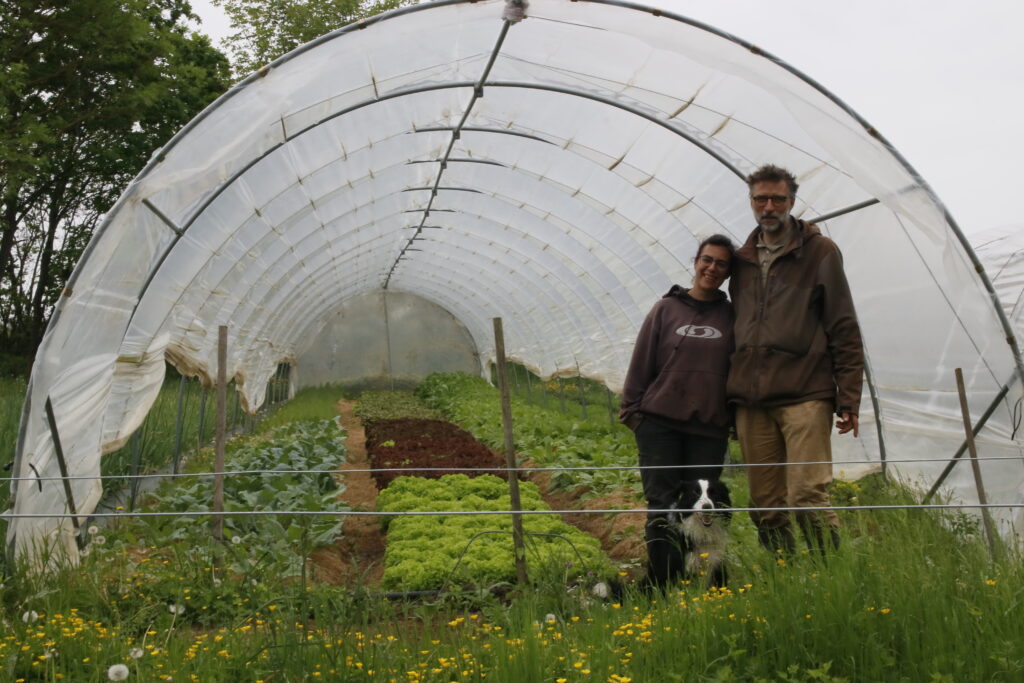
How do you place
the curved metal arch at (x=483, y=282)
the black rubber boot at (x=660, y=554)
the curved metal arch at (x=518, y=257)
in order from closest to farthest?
the black rubber boot at (x=660, y=554) < the curved metal arch at (x=518, y=257) < the curved metal arch at (x=483, y=282)

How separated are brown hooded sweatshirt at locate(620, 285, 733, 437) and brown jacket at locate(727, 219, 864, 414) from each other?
14cm

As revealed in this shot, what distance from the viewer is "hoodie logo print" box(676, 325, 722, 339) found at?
14.8 ft

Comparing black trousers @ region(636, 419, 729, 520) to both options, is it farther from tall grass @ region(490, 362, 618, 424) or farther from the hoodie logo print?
tall grass @ region(490, 362, 618, 424)

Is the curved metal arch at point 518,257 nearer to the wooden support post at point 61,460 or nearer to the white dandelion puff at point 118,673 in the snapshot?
the wooden support post at point 61,460

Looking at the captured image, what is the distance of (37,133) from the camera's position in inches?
626

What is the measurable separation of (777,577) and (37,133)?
1608 cm

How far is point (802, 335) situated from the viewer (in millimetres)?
4148

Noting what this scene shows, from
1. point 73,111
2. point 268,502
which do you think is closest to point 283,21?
point 73,111

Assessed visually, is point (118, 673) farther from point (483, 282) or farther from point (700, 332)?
point (483, 282)

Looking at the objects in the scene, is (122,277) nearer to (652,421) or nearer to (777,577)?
(652,421)

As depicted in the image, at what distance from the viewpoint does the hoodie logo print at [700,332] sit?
4.52 m

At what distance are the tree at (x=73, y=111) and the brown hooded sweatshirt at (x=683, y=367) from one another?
45.7 feet

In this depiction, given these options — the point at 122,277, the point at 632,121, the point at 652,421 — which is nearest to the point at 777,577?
the point at 652,421

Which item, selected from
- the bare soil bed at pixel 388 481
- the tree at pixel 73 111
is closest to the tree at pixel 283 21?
the tree at pixel 73 111
